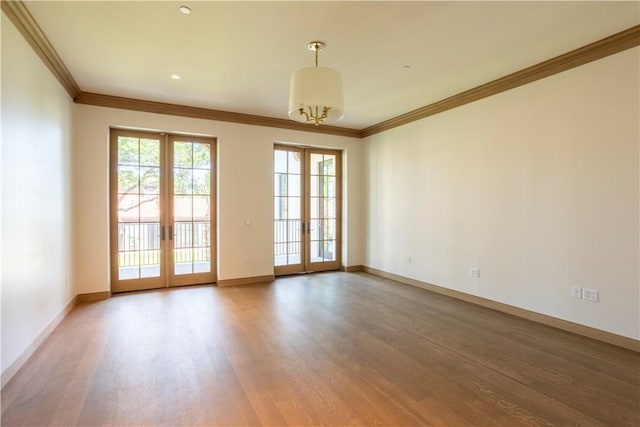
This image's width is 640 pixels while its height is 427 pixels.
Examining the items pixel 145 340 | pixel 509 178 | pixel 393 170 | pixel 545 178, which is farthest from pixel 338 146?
pixel 145 340

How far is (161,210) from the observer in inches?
200

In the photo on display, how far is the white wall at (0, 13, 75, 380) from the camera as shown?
2396mm

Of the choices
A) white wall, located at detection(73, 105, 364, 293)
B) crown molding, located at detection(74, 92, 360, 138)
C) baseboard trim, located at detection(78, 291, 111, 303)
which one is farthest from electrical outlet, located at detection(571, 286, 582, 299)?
baseboard trim, located at detection(78, 291, 111, 303)

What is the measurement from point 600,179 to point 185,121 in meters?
5.34

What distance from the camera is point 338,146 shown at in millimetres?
6348

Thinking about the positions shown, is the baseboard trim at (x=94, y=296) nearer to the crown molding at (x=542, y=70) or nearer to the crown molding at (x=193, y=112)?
the crown molding at (x=193, y=112)

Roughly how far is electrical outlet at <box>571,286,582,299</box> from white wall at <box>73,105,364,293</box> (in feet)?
12.3

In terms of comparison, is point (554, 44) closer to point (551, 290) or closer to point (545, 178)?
point (545, 178)

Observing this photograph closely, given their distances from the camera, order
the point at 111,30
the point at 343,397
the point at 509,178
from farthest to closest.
→ the point at 509,178
the point at 111,30
the point at 343,397

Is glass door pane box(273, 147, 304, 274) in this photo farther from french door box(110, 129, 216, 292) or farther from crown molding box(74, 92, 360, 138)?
french door box(110, 129, 216, 292)

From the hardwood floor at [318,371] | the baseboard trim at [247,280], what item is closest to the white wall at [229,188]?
the baseboard trim at [247,280]

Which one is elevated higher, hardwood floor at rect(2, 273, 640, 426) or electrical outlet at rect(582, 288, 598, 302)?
electrical outlet at rect(582, 288, 598, 302)

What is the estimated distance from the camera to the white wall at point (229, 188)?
4.47 m

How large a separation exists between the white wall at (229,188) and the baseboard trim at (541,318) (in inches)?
79.2
